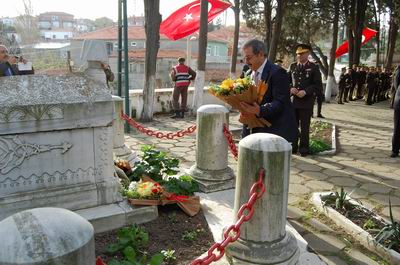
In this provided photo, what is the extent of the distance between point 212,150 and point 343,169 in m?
2.81

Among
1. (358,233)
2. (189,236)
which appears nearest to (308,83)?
(358,233)

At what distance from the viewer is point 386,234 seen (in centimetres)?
364

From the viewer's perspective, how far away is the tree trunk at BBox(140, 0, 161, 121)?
978 cm

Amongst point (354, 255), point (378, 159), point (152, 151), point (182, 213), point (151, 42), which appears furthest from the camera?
point (151, 42)

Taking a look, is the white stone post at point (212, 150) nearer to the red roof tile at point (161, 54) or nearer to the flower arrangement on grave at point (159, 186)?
the flower arrangement on grave at point (159, 186)

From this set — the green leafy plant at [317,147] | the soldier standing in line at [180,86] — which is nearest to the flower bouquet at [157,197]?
Result: the green leafy plant at [317,147]

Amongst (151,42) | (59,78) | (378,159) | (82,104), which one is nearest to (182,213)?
(82,104)

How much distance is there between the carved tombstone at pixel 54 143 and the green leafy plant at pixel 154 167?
700mm

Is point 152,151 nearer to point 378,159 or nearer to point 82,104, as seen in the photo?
point 82,104

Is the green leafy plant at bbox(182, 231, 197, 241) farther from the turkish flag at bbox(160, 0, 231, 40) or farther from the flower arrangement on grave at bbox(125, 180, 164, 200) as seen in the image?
the turkish flag at bbox(160, 0, 231, 40)

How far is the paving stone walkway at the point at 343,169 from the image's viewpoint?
3.94m

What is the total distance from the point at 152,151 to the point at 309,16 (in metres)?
21.7

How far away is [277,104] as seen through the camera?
3646 mm

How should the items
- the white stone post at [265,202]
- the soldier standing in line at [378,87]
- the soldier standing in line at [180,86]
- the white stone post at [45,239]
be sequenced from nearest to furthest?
the white stone post at [45,239], the white stone post at [265,202], the soldier standing in line at [180,86], the soldier standing in line at [378,87]
